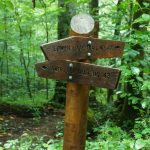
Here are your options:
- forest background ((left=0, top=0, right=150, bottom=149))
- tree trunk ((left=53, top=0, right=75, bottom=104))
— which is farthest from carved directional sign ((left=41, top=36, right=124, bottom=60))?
tree trunk ((left=53, top=0, right=75, bottom=104))

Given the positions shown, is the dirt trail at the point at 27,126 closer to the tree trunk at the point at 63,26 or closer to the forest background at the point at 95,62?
the forest background at the point at 95,62

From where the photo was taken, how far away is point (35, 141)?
6496 mm

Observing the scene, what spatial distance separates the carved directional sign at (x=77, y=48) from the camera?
3252 mm

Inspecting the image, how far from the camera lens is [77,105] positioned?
336 cm

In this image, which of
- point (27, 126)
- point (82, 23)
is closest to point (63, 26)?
point (27, 126)

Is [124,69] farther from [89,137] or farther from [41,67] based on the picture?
[89,137]

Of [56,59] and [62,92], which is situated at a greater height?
[56,59]

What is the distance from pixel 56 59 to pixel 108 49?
0.58 meters

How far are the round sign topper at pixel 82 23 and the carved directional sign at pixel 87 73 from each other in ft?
1.26

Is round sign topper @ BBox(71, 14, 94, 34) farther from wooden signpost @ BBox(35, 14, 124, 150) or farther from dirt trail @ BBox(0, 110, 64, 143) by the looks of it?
dirt trail @ BBox(0, 110, 64, 143)

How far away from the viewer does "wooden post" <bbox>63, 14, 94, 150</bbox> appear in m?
3.31

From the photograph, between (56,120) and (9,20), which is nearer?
(56,120)

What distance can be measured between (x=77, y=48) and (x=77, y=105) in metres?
0.63

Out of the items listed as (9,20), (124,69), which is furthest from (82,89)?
(9,20)
